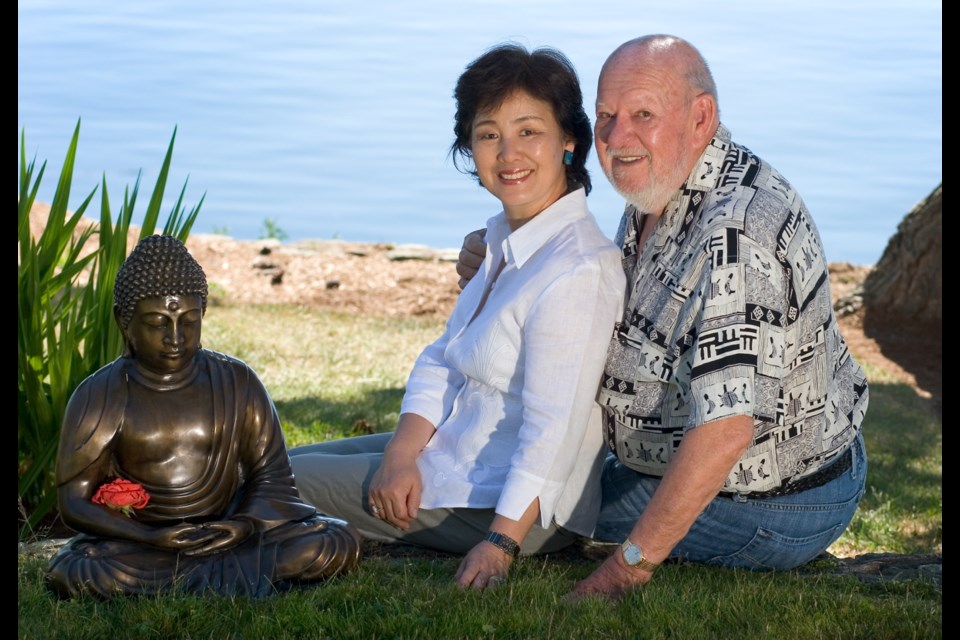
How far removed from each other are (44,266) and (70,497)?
225 cm

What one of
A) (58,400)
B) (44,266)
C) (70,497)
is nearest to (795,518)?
(70,497)

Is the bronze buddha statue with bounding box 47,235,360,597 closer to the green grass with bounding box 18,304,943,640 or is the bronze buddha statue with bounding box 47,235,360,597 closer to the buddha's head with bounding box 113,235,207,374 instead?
the buddha's head with bounding box 113,235,207,374

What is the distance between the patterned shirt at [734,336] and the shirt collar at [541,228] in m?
0.31

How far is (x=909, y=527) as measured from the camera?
6.84m

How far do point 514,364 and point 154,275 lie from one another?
1303mm

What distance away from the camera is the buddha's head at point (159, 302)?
Answer: 12.5 ft

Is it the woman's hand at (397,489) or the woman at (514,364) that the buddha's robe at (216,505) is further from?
the woman at (514,364)

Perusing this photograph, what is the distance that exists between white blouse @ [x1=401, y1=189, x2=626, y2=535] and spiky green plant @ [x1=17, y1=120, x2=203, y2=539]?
182cm

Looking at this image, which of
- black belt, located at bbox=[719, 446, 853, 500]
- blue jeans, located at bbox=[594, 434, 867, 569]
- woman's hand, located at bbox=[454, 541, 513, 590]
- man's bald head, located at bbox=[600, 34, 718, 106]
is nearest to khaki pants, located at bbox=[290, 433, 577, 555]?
blue jeans, located at bbox=[594, 434, 867, 569]

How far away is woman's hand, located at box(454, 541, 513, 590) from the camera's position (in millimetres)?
3902

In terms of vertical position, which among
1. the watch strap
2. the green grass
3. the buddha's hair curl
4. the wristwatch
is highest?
the buddha's hair curl

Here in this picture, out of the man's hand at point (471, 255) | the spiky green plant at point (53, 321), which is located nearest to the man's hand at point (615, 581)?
the man's hand at point (471, 255)

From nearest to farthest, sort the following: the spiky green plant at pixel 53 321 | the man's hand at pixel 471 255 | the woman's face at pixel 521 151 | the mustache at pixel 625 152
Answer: the mustache at pixel 625 152
the woman's face at pixel 521 151
the man's hand at pixel 471 255
the spiky green plant at pixel 53 321

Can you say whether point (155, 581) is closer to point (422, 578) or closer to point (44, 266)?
point (422, 578)
